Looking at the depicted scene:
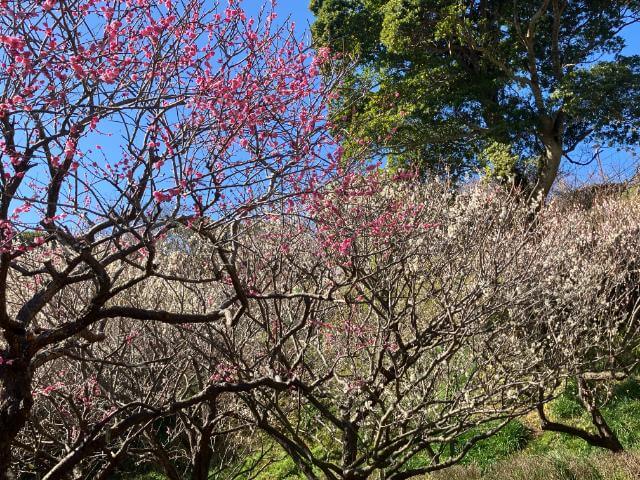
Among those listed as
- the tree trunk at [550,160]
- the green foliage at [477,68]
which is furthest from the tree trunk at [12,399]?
the tree trunk at [550,160]

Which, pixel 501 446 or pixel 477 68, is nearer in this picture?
pixel 501 446

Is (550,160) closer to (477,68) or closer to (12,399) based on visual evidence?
(477,68)

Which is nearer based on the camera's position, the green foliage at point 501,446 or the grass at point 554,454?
the grass at point 554,454

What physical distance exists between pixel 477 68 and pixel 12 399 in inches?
547

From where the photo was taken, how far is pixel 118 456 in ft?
13.9

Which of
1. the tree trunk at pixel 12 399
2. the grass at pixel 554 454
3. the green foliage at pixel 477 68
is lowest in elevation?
the grass at pixel 554 454

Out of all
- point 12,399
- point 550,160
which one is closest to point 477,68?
point 550,160

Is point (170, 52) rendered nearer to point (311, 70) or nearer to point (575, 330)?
point (311, 70)

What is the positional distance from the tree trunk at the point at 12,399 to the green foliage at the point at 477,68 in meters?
11.1

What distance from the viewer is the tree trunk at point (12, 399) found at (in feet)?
10.00

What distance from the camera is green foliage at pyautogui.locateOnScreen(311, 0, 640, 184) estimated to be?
539 inches

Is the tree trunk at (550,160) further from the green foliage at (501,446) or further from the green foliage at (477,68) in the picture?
the green foliage at (501,446)

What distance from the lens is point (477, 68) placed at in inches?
586

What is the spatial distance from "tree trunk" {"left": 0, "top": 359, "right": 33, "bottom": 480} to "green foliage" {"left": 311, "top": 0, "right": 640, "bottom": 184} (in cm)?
1108
